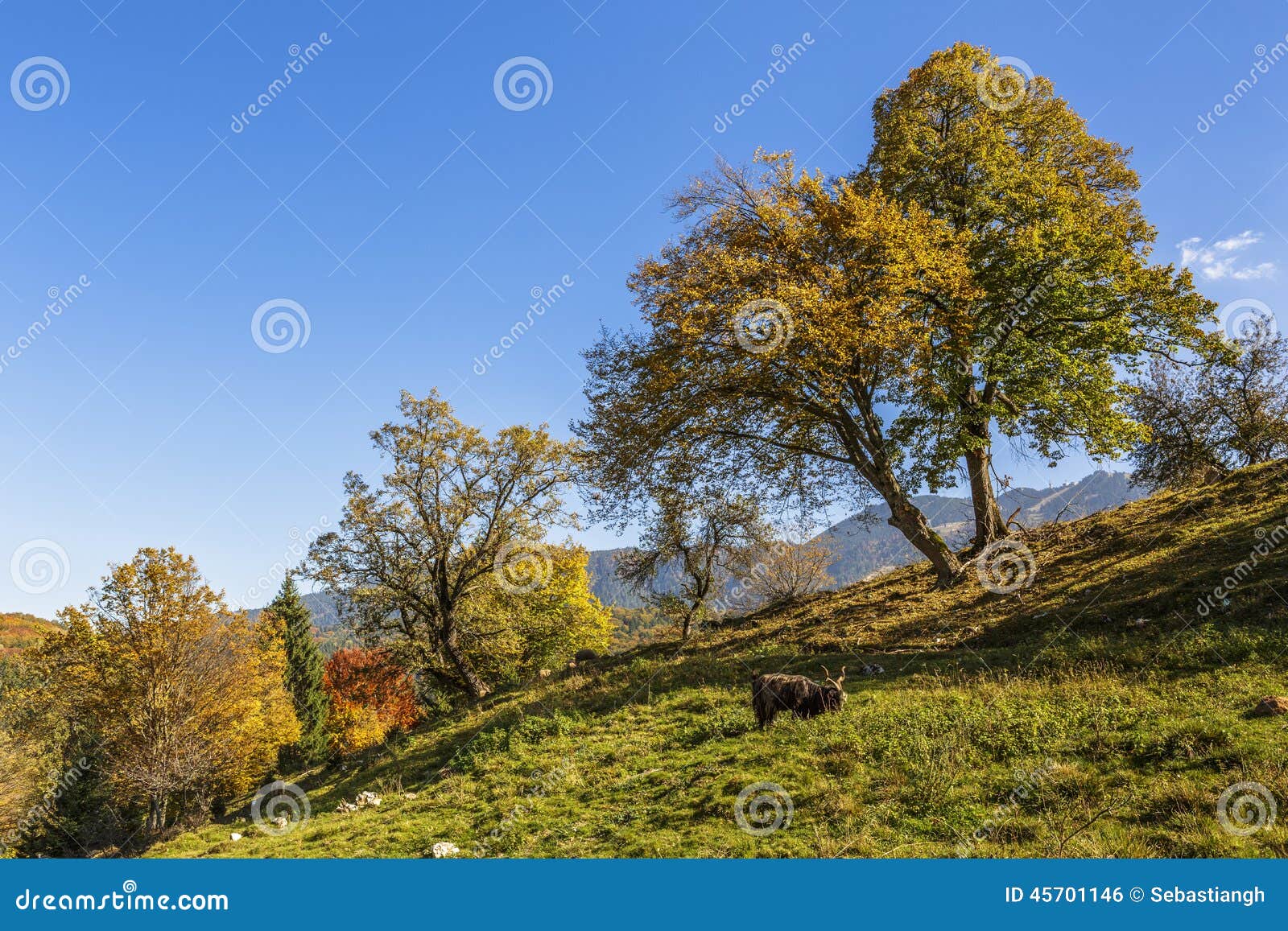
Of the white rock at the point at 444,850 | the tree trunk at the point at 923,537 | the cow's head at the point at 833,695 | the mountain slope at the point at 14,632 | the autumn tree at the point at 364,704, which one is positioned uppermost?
the mountain slope at the point at 14,632

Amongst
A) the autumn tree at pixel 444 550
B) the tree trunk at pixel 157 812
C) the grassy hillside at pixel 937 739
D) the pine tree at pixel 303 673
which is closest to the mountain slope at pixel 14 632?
the pine tree at pixel 303 673

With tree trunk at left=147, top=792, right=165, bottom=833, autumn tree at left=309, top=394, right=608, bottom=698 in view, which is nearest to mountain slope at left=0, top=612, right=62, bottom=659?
tree trunk at left=147, top=792, right=165, bottom=833

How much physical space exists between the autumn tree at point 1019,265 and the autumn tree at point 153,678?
32476 mm

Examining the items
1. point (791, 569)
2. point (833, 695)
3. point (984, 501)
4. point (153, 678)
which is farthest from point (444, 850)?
point (791, 569)

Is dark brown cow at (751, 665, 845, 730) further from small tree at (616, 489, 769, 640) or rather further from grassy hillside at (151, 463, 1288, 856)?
small tree at (616, 489, 769, 640)

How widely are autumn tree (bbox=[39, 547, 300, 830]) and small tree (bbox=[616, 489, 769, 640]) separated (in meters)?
20.9

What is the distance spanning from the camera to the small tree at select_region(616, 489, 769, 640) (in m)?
30.5

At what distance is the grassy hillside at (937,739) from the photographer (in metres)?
6.66

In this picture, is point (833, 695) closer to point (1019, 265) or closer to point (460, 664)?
point (1019, 265)

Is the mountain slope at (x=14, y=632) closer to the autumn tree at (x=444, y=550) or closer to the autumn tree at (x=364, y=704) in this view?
the autumn tree at (x=364, y=704)

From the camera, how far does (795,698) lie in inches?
460

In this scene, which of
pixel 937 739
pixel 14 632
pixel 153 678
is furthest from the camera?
pixel 14 632

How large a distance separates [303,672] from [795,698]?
6423 cm

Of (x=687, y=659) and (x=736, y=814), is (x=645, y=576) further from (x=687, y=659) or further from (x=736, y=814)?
(x=736, y=814)
